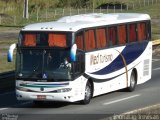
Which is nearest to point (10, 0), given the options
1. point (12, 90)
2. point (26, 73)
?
point (12, 90)

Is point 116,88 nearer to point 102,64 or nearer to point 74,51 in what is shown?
point 102,64

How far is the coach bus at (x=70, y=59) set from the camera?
21156 mm

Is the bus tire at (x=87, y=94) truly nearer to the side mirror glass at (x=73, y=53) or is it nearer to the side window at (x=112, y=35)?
the side mirror glass at (x=73, y=53)

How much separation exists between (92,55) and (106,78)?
5.14 feet

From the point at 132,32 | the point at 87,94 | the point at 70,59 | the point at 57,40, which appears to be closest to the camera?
the point at 70,59

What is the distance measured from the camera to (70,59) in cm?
2098

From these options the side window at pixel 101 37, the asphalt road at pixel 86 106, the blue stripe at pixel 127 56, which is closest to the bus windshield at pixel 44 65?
the asphalt road at pixel 86 106

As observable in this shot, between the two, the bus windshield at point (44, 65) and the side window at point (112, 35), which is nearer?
the bus windshield at point (44, 65)

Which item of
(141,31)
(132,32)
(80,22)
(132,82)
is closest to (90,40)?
(80,22)

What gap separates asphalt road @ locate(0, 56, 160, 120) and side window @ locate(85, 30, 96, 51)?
189 cm

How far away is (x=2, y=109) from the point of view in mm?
21250

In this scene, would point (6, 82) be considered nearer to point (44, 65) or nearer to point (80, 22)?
point (80, 22)

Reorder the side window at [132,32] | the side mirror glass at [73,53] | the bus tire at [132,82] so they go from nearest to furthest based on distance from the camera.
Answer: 1. the side mirror glass at [73,53]
2. the bus tire at [132,82]
3. the side window at [132,32]

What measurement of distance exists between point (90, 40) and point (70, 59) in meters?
2.07
